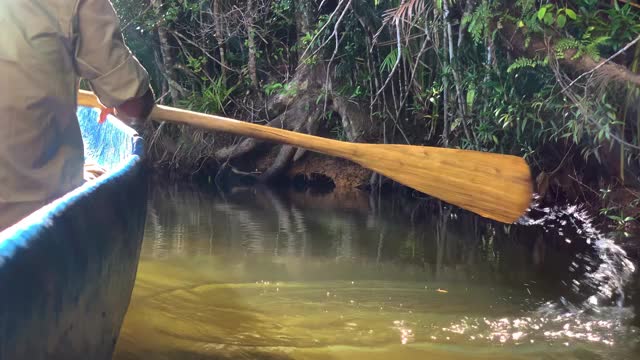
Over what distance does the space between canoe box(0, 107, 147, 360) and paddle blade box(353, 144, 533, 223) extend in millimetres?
1361

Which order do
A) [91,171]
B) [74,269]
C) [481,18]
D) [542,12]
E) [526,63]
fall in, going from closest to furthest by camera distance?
1. [74,269]
2. [91,171]
3. [542,12]
4. [526,63]
5. [481,18]

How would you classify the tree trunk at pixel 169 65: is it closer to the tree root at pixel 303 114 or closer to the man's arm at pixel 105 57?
the tree root at pixel 303 114

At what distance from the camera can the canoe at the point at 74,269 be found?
43.2 inches

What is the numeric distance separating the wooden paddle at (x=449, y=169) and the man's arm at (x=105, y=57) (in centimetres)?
101

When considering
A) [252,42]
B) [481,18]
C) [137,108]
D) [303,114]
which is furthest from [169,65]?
[137,108]

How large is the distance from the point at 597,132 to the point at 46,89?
3076 mm

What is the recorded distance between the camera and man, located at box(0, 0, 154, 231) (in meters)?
1.89

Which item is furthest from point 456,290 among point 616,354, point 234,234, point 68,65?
point 68,65

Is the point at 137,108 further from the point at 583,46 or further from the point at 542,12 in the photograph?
the point at 583,46

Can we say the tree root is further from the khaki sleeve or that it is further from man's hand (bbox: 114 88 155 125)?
the khaki sleeve

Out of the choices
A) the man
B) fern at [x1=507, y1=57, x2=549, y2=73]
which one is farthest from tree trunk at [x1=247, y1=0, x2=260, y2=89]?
the man

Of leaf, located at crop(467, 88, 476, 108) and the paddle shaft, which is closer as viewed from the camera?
the paddle shaft

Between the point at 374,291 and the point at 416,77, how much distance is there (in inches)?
114

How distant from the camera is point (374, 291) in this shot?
348 centimetres
